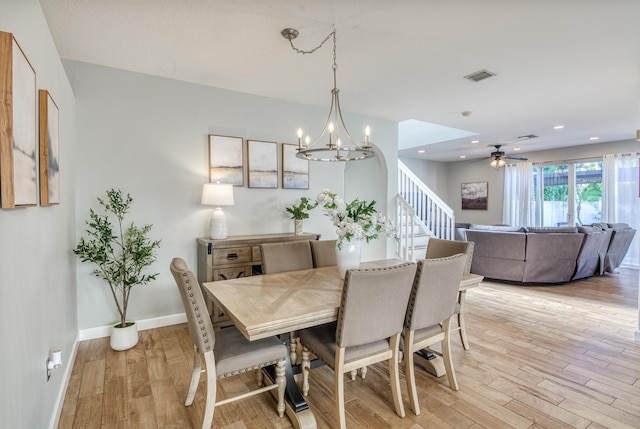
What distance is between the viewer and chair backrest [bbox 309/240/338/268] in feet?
9.64

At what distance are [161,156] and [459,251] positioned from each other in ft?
9.82

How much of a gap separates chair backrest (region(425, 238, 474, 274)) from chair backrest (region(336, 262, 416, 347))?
100cm

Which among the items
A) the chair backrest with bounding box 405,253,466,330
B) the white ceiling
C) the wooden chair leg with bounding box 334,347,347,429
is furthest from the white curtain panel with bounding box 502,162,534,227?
the wooden chair leg with bounding box 334,347,347,429

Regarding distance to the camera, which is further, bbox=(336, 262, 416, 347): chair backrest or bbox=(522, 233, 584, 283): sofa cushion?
bbox=(522, 233, 584, 283): sofa cushion

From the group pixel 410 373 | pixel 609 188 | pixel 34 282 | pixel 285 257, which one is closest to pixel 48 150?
pixel 34 282

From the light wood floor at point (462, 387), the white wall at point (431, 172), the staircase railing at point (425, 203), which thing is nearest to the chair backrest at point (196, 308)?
the light wood floor at point (462, 387)

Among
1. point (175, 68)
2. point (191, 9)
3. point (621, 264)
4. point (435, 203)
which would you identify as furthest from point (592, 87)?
point (621, 264)

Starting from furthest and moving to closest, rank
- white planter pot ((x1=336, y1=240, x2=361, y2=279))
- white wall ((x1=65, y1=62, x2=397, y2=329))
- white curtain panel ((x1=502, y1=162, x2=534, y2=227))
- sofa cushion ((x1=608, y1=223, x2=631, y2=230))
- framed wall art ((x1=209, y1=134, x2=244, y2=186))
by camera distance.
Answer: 1. white curtain panel ((x1=502, y1=162, x2=534, y2=227))
2. sofa cushion ((x1=608, y1=223, x2=631, y2=230))
3. framed wall art ((x1=209, y1=134, x2=244, y2=186))
4. white wall ((x1=65, y1=62, x2=397, y2=329))
5. white planter pot ((x1=336, y1=240, x2=361, y2=279))

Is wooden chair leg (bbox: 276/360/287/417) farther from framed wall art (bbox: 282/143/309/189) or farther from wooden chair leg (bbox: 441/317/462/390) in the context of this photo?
framed wall art (bbox: 282/143/309/189)

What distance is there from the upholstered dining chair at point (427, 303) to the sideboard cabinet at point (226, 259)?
167cm

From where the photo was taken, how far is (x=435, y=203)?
6.39m

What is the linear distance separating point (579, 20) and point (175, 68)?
3.31 m

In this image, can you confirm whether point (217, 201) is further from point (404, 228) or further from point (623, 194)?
point (623, 194)

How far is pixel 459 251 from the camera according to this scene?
2689 millimetres
